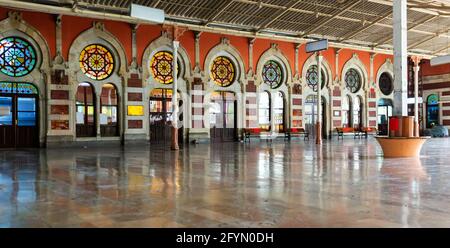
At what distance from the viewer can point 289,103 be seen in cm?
2367

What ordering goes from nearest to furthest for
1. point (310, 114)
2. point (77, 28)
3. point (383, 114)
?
point (77, 28) → point (310, 114) → point (383, 114)

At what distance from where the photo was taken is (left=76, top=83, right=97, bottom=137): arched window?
18.2 meters

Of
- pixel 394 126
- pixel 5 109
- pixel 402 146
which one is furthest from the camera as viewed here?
pixel 5 109

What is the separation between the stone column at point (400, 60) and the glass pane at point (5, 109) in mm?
14055

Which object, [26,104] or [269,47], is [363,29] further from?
[26,104]

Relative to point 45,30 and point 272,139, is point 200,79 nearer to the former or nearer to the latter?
point 272,139

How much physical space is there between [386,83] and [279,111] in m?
9.34

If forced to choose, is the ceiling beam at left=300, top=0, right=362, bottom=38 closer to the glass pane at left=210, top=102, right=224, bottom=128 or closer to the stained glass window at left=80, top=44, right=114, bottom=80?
the glass pane at left=210, top=102, right=224, bottom=128

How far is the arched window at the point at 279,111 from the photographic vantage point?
23.4 m

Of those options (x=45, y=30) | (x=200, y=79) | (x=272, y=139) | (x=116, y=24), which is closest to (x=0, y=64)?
(x=45, y=30)

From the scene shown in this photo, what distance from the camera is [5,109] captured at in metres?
16.7

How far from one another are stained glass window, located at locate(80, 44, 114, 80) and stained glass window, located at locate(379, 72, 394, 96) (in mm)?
18027

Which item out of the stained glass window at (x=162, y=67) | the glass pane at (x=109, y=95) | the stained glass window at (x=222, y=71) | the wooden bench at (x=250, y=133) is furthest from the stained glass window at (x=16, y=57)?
the wooden bench at (x=250, y=133)

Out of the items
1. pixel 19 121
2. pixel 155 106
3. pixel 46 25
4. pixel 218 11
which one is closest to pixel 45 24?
pixel 46 25
